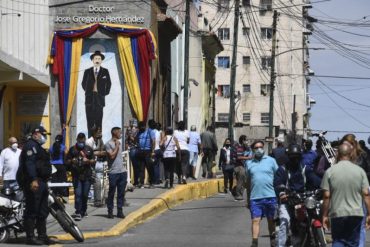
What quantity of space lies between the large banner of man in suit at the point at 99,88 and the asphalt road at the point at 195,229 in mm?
8085

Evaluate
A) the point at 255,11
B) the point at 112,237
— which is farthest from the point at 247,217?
the point at 255,11

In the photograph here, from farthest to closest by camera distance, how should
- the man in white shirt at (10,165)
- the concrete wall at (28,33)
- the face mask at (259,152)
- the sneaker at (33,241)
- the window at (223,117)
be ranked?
the window at (223,117) < the concrete wall at (28,33) < the man in white shirt at (10,165) < the sneaker at (33,241) < the face mask at (259,152)

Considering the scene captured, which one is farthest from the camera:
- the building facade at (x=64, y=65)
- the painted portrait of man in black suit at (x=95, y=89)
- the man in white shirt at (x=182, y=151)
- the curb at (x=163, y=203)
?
the painted portrait of man in black suit at (x=95, y=89)

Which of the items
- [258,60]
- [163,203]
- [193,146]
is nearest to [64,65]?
[193,146]

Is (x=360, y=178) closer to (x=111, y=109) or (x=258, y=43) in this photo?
(x=111, y=109)

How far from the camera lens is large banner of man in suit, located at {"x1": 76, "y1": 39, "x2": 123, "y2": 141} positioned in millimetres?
32000

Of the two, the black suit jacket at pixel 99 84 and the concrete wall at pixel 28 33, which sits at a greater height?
the concrete wall at pixel 28 33

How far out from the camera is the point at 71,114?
32.1 metres

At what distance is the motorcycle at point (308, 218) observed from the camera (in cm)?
1346

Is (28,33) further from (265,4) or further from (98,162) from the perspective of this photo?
(265,4)

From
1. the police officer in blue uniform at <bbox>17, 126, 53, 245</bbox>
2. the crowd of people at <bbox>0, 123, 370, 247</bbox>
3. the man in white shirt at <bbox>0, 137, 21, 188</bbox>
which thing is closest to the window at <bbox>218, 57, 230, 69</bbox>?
the crowd of people at <bbox>0, 123, 370, 247</bbox>

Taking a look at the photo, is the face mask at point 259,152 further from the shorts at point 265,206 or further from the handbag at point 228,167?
the handbag at point 228,167

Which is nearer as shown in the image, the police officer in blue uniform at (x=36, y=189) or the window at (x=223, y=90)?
the police officer in blue uniform at (x=36, y=189)

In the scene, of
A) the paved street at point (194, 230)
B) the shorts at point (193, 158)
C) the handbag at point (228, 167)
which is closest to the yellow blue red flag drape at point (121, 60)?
the shorts at point (193, 158)
